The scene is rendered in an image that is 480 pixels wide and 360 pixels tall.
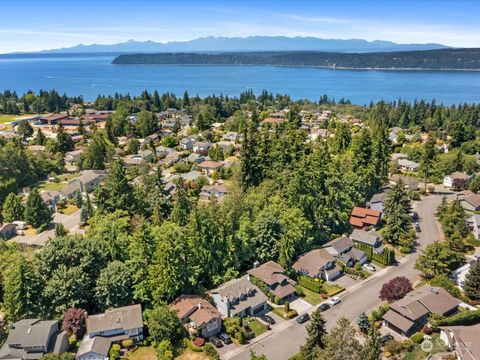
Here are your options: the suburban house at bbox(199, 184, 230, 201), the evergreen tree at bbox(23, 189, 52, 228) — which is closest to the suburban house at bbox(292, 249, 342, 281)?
the suburban house at bbox(199, 184, 230, 201)

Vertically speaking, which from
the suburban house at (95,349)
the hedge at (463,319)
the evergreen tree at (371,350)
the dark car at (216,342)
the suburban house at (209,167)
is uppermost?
the evergreen tree at (371,350)

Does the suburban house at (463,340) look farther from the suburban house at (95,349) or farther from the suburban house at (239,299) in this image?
the suburban house at (95,349)

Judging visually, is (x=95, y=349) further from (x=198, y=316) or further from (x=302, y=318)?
(x=302, y=318)

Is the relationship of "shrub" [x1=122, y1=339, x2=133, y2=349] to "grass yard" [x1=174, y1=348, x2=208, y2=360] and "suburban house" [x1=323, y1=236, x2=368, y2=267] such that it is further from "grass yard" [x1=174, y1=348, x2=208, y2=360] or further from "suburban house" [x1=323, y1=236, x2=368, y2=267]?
"suburban house" [x1=323, y1=236, x2=368, y2=267]

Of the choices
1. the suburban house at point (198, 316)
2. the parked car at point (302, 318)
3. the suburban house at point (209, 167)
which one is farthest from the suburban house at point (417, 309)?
the suburban house at point (209, 167)

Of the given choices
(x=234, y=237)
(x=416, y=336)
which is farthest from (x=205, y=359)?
(x=416, y=336)
